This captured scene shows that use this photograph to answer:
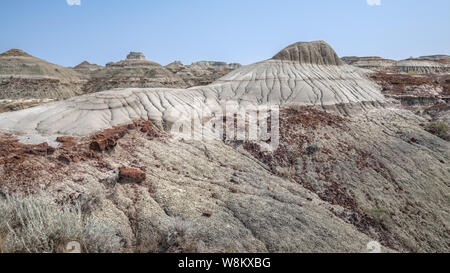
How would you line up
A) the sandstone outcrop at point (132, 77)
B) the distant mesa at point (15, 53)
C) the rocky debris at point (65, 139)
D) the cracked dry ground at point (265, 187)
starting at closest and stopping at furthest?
the cracked dry ground at point (265, 187), the rocky debris at point (65, 139), the sandstone outcrop at point (132, 77), the distant mesa at point (15, 53)

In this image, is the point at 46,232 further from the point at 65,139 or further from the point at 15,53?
the point at 15,53

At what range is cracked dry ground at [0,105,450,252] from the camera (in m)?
5.84

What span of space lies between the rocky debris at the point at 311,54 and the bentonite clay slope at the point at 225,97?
0.12 m

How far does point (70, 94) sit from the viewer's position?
51062 mm

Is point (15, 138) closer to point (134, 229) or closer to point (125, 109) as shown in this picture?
point (125, 109)

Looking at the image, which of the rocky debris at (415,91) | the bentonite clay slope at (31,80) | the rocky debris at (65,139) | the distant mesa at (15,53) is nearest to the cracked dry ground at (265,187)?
the rocky debris at (65,139)

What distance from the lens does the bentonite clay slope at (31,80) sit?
4556 centimetres

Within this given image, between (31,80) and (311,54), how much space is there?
178 feet

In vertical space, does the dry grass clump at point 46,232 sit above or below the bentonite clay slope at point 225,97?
below

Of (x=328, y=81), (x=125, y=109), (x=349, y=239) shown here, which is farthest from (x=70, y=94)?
(x=349, y=239)

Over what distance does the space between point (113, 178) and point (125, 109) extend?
684cm

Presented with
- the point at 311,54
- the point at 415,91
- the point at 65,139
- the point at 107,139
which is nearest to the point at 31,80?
the point at 65,139

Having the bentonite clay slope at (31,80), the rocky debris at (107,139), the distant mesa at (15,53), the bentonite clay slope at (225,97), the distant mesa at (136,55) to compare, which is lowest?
the rocky debris at (107,139)

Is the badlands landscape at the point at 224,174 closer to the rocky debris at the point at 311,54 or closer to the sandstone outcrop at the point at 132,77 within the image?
the rocky debris at the point at 311,54
